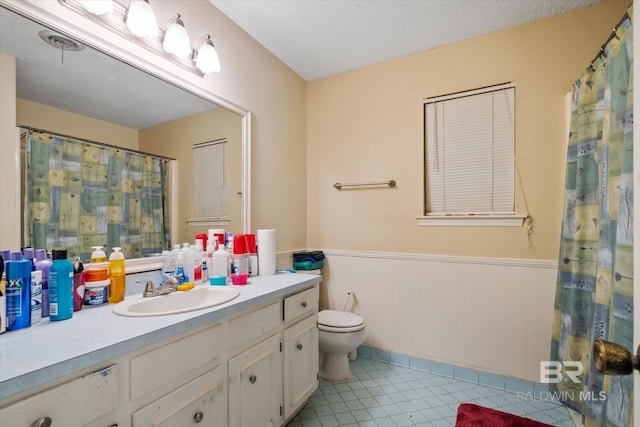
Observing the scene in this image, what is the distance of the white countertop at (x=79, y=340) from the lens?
2.22 ft

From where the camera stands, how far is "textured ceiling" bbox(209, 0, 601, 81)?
5.91 feet

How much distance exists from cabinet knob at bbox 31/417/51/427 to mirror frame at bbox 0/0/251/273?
29.6 inches

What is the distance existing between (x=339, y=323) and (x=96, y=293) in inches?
56.5

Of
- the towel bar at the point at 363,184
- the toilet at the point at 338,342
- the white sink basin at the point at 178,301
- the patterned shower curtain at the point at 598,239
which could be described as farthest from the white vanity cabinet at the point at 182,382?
the towel bar at the point at 363,184

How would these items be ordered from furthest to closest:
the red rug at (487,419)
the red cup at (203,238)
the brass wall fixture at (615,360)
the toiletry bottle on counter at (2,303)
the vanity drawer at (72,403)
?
the red cup at (203,238), the red rug at (487,419), the toiletry bottle on counter at (2,303), the vanity drawer at (72,403), the brass wall fixture at (615,360)

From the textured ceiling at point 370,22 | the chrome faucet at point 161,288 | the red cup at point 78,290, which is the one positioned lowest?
the chrome faucet at point 161,288

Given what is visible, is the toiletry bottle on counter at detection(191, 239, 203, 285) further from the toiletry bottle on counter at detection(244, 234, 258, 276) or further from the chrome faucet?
the toiletry bottle on counter at detection(244, 234, 258, 276)

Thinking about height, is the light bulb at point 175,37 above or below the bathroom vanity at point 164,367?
above

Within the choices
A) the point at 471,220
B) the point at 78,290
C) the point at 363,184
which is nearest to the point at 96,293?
the point at 78,290

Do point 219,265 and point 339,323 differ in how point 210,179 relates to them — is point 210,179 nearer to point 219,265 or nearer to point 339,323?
point 219,265

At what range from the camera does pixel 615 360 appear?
479 millimetres

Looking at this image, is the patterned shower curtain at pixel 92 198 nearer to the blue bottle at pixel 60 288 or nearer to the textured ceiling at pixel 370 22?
the blue bottle at pixel 60 288

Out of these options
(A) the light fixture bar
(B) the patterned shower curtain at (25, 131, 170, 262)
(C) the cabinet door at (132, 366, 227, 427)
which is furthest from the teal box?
(A) the light fixture bar

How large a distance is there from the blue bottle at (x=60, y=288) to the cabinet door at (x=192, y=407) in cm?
43
